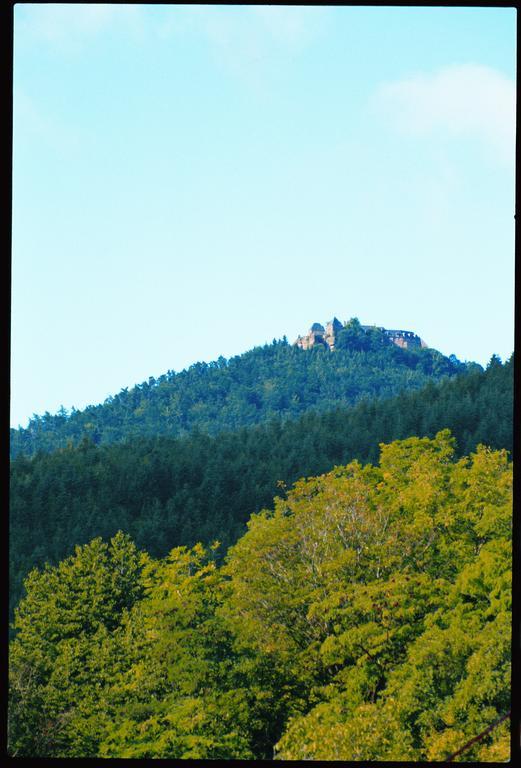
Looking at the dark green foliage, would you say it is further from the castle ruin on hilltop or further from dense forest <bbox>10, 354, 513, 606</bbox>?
dense forest <bbox>10, 354, 513, 606</bbox>

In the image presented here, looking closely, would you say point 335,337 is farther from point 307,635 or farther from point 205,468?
point 307,635

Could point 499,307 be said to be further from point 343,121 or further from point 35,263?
point 35,263

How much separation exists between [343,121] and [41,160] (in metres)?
10.4

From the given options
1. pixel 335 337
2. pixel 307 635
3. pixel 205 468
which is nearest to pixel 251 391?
pixel 335 337

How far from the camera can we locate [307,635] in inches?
616

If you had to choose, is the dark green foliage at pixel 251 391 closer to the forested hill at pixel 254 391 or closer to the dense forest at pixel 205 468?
the forested hill at pixel 254 391

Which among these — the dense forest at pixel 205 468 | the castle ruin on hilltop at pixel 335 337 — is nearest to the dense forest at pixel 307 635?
the dense forest at pixel 205 468

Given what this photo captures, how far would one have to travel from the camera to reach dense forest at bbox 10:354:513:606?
24156 millimetres

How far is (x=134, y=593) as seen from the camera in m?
18.2

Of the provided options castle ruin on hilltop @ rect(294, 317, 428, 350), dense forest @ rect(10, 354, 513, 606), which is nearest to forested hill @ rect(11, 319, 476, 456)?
castle ruin on hilltop @ rect(294, 317, 428, 350)

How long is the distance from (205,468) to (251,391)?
662 centimetres

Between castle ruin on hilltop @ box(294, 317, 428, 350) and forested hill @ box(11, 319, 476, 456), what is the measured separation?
336 millimetres

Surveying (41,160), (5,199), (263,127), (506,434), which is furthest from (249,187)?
(5,199)

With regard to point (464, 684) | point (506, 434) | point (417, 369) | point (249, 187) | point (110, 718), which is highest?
point (249, 187)
